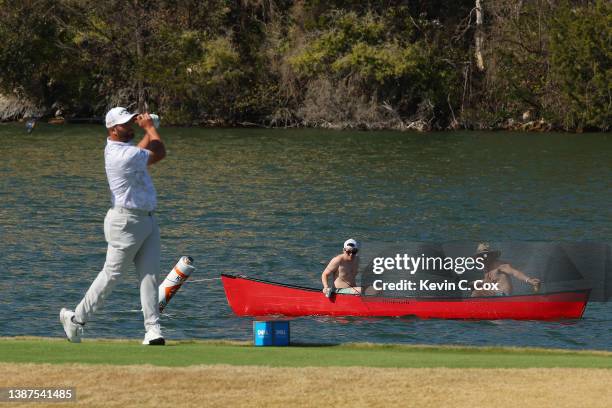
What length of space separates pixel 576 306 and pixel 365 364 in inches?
360

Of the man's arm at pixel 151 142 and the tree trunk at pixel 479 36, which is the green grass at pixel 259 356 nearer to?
the man's arm at pixel 151 142

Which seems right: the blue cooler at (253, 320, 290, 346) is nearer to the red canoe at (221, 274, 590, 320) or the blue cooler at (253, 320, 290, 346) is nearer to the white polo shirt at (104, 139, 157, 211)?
the white polo shirt at (104, 139, 157, 211)

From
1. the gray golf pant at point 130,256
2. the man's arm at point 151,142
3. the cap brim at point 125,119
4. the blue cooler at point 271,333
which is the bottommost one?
the blue cooler at point 271,333

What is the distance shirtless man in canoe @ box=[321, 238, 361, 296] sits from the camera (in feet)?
63.2

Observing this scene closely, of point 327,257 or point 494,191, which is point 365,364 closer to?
point 327,257

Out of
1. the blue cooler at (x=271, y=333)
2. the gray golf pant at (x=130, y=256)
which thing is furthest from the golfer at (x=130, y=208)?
the blue cooler at (x=271, y=333)

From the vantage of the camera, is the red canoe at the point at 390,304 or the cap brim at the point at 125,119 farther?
the red canoe at the point at 390,304

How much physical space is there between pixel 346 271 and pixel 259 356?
8175 millimetres

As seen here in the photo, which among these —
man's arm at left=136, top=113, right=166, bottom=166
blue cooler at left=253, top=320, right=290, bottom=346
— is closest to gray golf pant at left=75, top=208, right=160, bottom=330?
man's arm at left=136, top=113, right=166, bottom=166

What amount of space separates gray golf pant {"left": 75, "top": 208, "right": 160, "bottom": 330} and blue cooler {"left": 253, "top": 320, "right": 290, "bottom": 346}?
1404 millimetres

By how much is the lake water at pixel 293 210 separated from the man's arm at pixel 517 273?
0.76m

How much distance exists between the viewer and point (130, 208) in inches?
442

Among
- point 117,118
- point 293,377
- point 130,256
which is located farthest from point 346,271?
point 293,377

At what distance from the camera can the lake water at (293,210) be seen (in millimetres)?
19312
